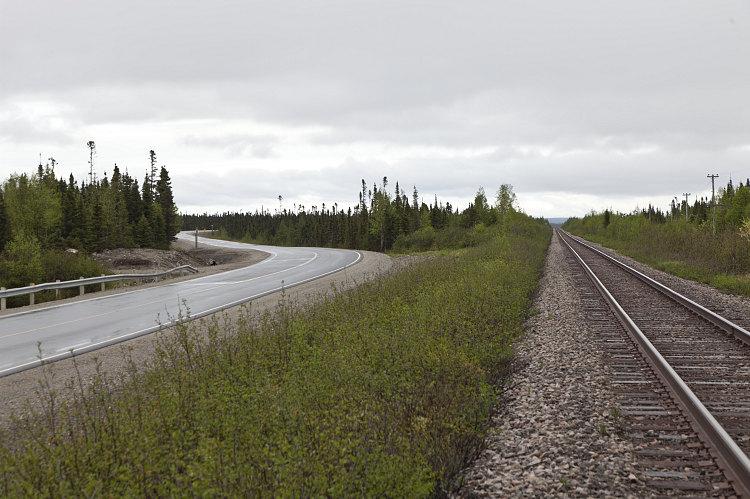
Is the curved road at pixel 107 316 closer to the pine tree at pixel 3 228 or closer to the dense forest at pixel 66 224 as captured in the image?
the dense forest at pixel 66 224

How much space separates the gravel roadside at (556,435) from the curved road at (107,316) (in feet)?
17.3

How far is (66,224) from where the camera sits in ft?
158

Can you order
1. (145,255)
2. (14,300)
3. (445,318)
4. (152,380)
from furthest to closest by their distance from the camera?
(145,255) < (14,300) < (445,318) < (152,380)

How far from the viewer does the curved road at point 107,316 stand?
10086mm

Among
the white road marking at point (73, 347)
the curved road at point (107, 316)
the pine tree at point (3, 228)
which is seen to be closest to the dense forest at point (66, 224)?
the pine tree at point (3, 228)

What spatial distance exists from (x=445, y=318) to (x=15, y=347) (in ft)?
28.1

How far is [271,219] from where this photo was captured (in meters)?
145

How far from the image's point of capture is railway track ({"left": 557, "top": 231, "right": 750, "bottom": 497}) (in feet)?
14.8

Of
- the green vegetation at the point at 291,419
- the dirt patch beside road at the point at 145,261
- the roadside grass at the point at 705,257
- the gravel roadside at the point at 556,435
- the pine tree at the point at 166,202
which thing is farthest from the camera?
the pine tree at the point at 166,202

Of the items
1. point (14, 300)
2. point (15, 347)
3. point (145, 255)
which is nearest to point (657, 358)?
point (15, 347)

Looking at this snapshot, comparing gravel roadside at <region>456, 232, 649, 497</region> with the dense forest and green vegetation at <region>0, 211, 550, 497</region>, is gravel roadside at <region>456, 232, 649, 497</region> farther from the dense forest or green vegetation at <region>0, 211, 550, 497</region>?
the dense forest

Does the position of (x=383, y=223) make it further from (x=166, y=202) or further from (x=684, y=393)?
(x=684, y=393)

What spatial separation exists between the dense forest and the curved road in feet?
28.9

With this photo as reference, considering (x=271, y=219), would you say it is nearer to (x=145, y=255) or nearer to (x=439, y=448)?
(x=145, y=255)
